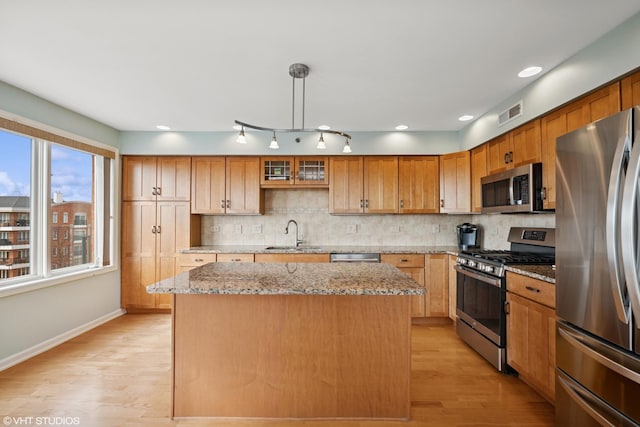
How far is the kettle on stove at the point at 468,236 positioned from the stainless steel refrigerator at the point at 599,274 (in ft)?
7.48

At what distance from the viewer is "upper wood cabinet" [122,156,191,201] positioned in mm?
4211

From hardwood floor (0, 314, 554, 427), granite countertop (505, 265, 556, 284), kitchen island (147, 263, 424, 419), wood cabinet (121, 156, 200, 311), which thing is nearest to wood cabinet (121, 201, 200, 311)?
wood cabinet (121, 156, 200, 311)

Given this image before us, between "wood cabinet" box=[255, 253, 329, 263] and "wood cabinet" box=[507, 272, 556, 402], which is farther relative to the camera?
"wood cabinet" box=[255, 253, 329, 263]

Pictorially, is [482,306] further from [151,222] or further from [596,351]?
[151,222]

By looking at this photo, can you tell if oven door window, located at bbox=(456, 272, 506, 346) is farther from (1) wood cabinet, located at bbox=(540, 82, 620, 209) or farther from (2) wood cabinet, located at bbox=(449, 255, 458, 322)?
(1) wood cabinet, located at bbox=(540, 82, 620, 209)

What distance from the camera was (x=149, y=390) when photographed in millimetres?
2324

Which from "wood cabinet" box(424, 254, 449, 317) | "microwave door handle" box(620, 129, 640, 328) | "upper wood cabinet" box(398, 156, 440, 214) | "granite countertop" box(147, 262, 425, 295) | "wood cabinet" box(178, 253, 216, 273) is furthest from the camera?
"upper wood cabinet" box(398, 156, 440, 214)

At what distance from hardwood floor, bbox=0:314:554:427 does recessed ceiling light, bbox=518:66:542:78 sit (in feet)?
8.11

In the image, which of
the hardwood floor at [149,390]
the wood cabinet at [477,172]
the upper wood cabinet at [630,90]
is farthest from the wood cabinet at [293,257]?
the upper wood cabinet at [630,90]

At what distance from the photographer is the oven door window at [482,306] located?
259cm

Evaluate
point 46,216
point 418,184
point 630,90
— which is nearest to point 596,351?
point 630,90

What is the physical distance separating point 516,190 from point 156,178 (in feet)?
14.0

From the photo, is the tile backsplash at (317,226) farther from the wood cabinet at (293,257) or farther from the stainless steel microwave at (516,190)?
the stainless steel microwave at (516,190)

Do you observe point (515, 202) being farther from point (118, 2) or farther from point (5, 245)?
point (5, 245)
